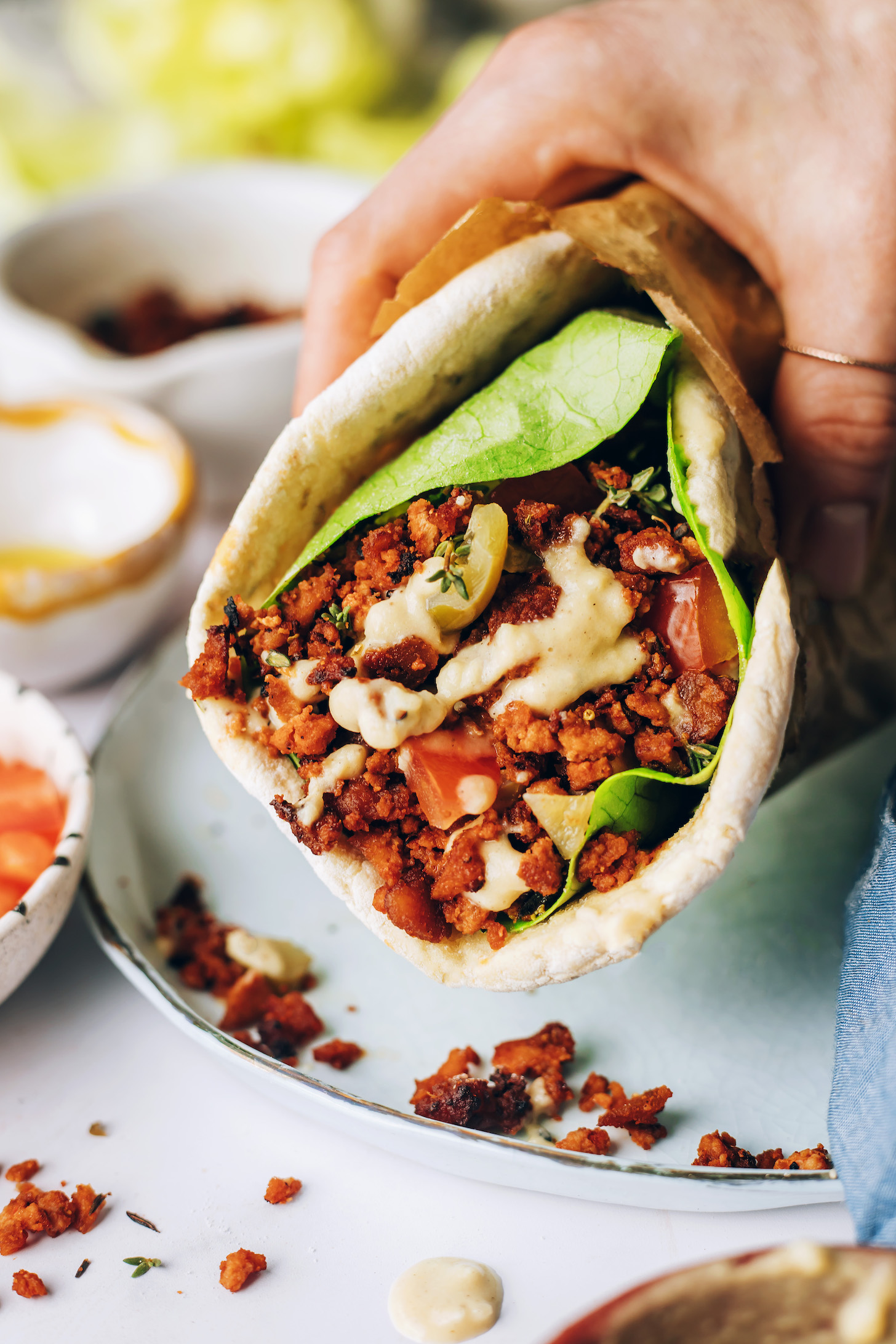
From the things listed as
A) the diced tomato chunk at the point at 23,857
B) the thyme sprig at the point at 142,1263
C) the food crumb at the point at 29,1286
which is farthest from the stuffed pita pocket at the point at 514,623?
the food crumb at the point at 29,1286

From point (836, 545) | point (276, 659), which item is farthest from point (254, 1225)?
point (836, 545)

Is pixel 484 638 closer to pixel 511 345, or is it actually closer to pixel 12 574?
pixel 511 345

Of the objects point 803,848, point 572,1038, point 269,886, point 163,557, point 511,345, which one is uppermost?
point 511,345

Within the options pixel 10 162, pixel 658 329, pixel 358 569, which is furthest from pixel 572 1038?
pixel 10 162

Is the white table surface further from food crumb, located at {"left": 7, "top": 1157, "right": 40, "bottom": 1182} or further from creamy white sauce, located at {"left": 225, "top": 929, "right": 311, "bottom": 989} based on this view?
creamy white sauce, located at {"left": 225, "top": 929, "right": 311, "bottom": 989}

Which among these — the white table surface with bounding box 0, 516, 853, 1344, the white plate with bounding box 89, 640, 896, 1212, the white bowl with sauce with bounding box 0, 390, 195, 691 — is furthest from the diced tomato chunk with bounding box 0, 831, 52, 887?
the white bowl with sauce with bounding box 0, 390, 195, 691

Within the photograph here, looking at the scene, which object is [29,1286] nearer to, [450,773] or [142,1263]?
[142,1263]
